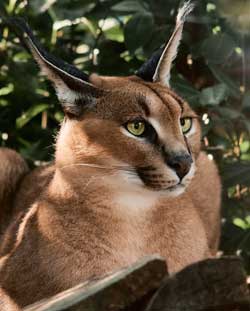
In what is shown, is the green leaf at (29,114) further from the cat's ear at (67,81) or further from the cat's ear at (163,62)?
the cat's ear at (67,81)

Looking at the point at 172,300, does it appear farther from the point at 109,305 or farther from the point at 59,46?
the point at 59,46

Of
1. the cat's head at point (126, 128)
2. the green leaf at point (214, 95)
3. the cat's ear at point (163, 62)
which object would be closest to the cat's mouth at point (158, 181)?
the cat's head at point (126, 128)

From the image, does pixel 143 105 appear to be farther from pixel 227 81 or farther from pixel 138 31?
pixel 138 31

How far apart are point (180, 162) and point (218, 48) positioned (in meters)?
1.55

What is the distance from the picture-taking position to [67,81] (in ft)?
12.6

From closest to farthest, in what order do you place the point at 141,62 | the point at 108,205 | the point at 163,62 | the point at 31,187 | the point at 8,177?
the point at 108,205, the point at 163,62, the point at 31,187, the point at 8,177, the point at 141,62

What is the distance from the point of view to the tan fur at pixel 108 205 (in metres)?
3.78

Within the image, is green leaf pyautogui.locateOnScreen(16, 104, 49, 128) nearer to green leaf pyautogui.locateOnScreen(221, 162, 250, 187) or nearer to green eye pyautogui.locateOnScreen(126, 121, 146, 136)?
green leaf pyautogui.locateOnScreen(221, 162, 250, 187)

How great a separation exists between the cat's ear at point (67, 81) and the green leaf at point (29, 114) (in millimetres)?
2026

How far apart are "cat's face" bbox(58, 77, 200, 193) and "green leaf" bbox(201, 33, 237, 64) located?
3.61ft

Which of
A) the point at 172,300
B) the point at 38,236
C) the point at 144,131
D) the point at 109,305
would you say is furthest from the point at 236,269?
the point at 38,236

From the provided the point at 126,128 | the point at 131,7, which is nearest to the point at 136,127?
the point at 126,128

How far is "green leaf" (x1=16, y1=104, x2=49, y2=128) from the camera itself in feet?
19.8

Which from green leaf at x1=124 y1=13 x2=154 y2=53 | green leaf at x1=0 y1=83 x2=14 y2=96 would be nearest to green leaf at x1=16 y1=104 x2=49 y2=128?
green leaf at x1=0 y1=83 x2=14 y2=96
